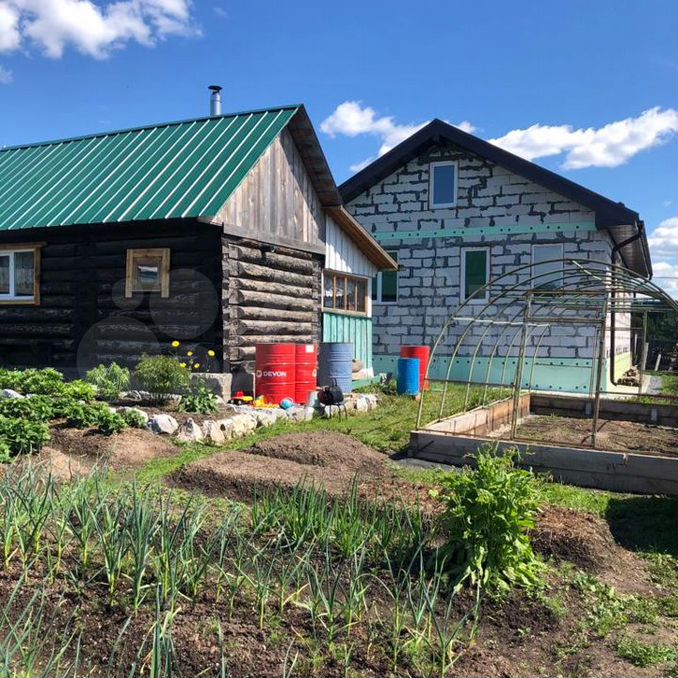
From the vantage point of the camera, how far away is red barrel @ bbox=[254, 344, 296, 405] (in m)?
10.6

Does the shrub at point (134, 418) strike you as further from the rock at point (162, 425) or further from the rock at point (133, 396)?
the rock at point (133, 396)

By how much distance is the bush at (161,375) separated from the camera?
9.22 meters

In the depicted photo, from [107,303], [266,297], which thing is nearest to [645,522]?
[266,297]

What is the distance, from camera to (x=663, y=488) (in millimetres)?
6609

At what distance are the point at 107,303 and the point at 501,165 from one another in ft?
32.7

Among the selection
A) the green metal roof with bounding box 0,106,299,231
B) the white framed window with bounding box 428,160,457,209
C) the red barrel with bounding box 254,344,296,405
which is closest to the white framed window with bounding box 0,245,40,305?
the green metal roof with bounding box 0,106,299,231

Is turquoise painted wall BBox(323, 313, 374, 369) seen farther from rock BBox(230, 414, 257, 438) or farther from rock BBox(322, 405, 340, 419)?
rock BBox(230, 414, 257, 438)

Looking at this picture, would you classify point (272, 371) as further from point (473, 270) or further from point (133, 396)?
point (473, 270)

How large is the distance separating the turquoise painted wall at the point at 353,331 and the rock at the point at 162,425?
6.34m

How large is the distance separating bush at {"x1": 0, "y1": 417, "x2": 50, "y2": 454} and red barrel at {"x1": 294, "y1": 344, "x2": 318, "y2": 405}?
16.0 feet

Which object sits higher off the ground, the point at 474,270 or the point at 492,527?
the point at 474,270

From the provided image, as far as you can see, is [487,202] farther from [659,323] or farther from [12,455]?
[659,323]

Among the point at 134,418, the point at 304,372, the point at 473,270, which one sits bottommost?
the point at 134,418

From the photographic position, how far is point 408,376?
14023mm
